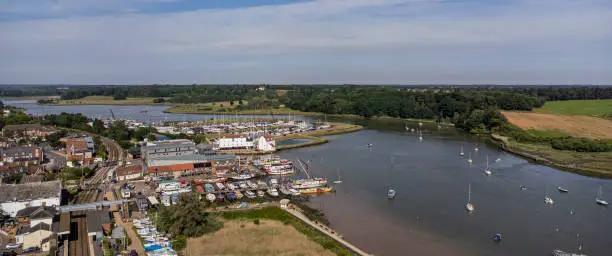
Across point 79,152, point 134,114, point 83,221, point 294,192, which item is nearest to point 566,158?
point 294,192

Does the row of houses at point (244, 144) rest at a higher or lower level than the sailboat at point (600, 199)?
higher

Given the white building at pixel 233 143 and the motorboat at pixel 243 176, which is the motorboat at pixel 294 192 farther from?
the white building at pixel 233 143

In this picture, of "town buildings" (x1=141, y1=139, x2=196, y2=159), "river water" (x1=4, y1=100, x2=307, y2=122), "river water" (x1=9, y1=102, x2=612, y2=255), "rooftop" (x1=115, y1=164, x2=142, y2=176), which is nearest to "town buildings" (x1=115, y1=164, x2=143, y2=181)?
"rooftop" (x1=115, y1=164, x2=142, y2=176)

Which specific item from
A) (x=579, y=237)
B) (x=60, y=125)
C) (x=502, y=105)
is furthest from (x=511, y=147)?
(x=60, y=125)

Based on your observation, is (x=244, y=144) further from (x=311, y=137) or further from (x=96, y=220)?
(x=96, y=220)

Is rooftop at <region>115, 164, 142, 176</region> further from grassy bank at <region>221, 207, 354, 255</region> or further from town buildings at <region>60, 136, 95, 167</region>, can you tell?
grassy bank at <region>221, 207, 354, 255</region>

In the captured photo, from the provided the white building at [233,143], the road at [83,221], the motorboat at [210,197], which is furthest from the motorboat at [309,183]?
the white building at [233,143]
